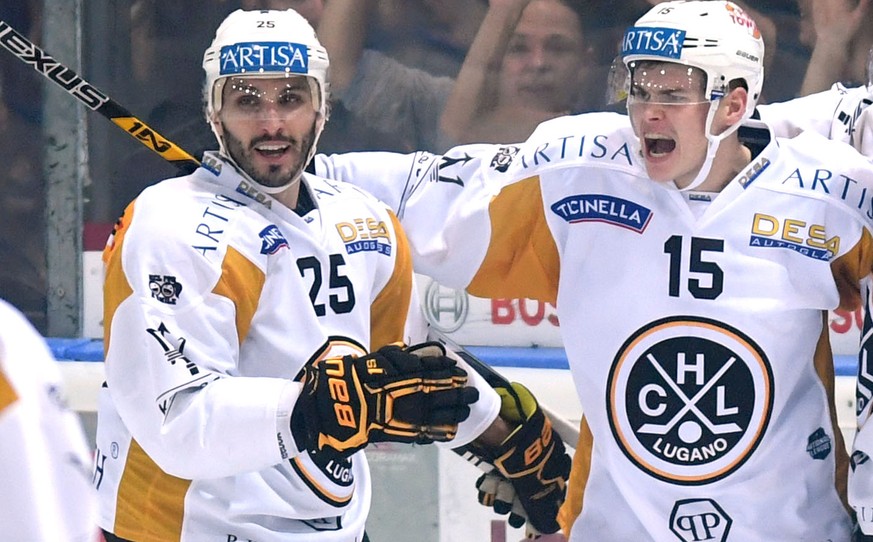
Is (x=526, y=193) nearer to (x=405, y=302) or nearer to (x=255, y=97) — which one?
(x=405, y=302)

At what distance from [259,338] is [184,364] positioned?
0.17 m

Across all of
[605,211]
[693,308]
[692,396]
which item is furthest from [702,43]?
[692,396]

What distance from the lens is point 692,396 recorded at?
2.33 metres

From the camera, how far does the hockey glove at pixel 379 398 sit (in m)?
2.03

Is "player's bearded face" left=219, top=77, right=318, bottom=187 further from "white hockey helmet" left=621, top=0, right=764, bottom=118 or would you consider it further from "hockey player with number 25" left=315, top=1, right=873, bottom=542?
"white hockey helmet" left=621, top=0, right=764, bottom=118

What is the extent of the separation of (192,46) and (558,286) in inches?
69.8

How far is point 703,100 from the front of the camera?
230 centimetres

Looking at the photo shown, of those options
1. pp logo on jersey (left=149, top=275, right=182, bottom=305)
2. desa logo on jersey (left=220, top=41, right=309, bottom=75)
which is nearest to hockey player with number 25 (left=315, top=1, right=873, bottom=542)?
desa logo on jersey (left=220, top=41, right=309, bottom=75)

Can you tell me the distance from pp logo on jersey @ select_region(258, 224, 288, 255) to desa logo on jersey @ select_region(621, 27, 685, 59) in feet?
2.01

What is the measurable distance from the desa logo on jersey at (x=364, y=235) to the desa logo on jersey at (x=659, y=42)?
474 millimetres

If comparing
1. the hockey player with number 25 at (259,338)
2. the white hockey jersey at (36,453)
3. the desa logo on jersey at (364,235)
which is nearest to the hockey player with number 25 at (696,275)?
the desa logo on jersey at (364,235)

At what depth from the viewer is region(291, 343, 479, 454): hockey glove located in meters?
2.03

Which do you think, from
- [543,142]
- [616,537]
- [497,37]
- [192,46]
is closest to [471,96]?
[497,37]

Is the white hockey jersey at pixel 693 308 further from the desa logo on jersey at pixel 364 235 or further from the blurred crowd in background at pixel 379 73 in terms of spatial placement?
the blurred crowd in background at pixel 379 73
